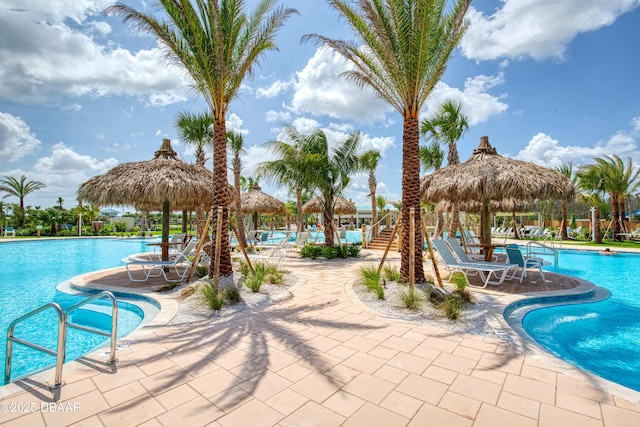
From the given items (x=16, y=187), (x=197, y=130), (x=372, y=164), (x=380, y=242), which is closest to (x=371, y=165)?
(x=372, y=164)

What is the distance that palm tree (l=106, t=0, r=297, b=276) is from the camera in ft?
21.3

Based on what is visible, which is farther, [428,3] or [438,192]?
[438,192]

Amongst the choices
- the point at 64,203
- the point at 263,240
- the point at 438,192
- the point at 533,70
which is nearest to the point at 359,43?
the point at 438,192

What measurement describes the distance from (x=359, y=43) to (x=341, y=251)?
26.6ft

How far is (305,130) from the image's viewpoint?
14.0m

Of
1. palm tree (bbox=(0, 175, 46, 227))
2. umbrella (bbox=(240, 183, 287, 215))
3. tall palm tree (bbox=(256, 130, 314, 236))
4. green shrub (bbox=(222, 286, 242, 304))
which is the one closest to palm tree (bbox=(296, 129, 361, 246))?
tall palm tree (bbox=(256, 130, 314, 236))

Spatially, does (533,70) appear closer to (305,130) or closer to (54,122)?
(305,130)

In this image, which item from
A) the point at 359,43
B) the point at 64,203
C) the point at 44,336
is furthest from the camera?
the point at 64,203

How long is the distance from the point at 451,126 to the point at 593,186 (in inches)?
650

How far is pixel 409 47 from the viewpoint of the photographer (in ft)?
21.3

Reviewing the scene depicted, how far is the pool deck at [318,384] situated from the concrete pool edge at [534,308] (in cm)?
3

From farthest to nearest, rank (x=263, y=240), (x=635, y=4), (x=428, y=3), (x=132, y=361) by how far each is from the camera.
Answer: (x=263, y=240), (x=635, y=4), (x=428, y=3), (x=132, y=361)

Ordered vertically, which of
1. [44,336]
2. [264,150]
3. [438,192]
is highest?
[264,150]

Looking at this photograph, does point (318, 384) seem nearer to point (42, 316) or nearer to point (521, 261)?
point (42, 316)
